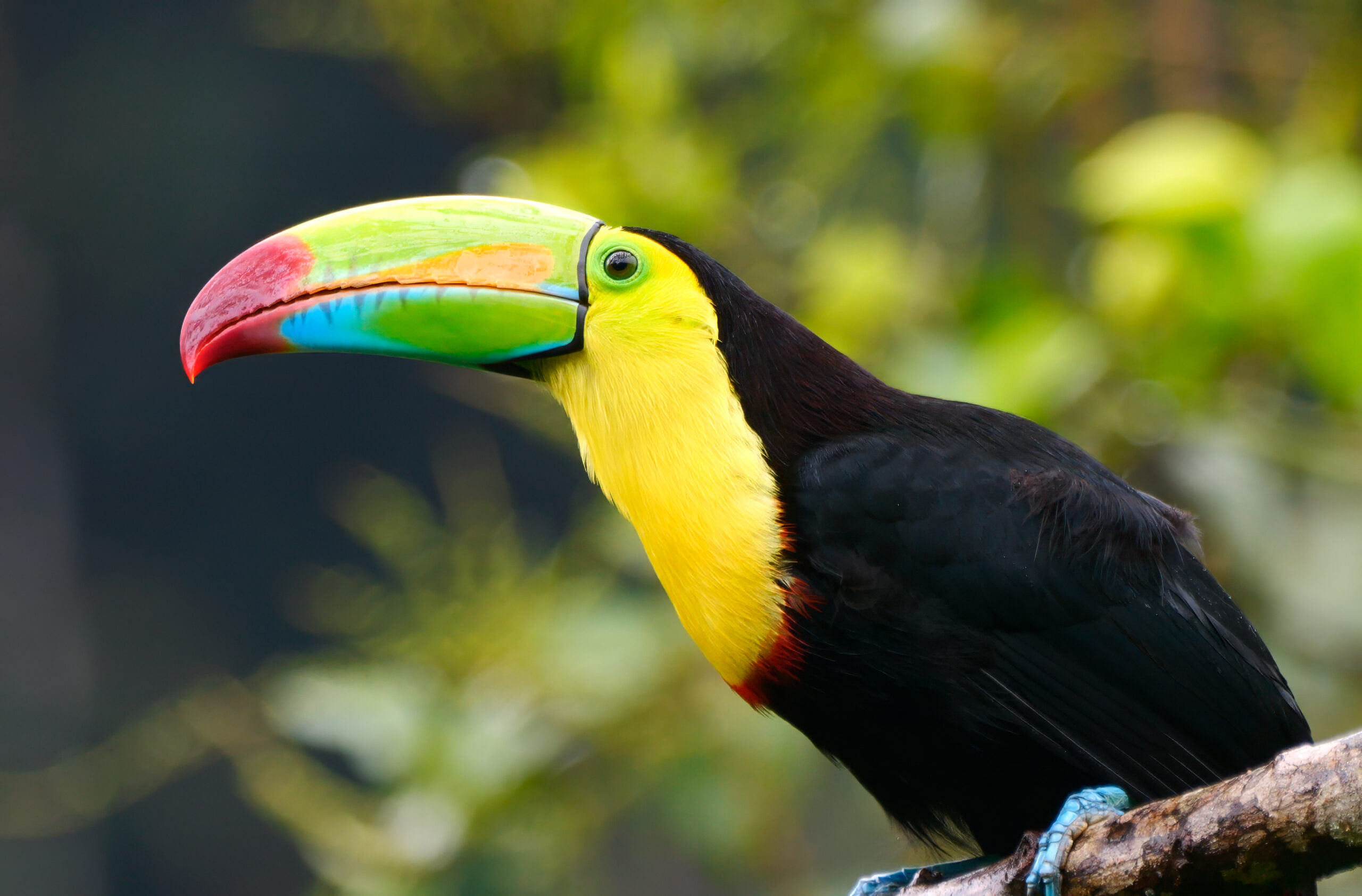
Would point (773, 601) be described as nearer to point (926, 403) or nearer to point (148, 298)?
point (926, 403)

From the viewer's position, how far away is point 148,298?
5441mm

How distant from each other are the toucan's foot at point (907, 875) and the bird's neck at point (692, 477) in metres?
0.40

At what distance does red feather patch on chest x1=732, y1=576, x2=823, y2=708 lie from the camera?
4.99 feet

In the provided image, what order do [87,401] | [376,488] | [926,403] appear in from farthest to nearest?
[87,401] < [376,488] < [926,403]

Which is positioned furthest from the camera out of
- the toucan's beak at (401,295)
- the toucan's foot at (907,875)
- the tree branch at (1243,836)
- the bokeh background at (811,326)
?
the bokeh background at (811,326)

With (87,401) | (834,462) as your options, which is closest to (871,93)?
(834,462)

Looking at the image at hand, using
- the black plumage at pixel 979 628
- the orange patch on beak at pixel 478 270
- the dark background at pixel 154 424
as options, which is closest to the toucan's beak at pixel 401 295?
the orange patch on beak at pixel 478 270

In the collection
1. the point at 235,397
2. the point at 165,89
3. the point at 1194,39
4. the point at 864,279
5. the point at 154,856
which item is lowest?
the point at 864,279

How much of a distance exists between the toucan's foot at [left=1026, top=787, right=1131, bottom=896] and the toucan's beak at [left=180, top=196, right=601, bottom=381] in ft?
2.49

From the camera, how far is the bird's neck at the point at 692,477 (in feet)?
5.02

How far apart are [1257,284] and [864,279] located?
781 millimetres

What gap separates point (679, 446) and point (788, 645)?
0.25m

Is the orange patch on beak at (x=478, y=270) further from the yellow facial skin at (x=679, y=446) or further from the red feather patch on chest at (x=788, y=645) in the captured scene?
the red feather patch on chest at (x=788, y=645)

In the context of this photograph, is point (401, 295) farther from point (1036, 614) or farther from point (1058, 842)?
point (1058, 842)
